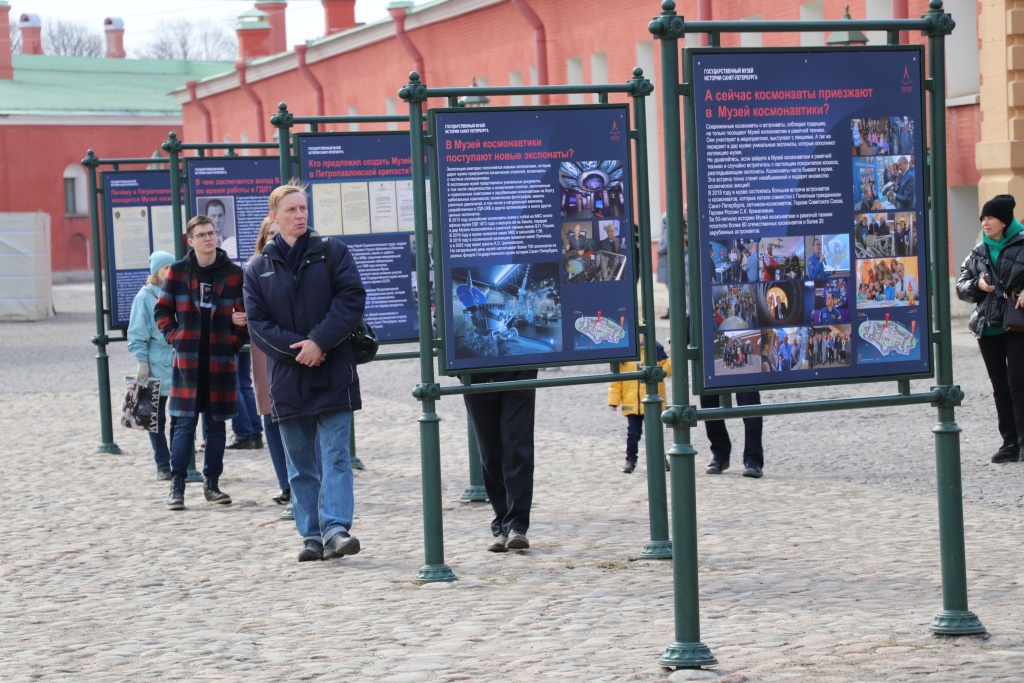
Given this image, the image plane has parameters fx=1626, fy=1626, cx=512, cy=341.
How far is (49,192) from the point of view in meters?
60.8

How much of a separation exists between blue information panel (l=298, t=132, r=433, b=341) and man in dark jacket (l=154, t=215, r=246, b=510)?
0.71 metres

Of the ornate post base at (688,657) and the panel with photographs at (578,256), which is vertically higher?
the panel with photographs at (578,256)

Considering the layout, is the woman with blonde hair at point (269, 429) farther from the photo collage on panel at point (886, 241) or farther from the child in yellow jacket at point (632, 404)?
the photo collage on panel at point (886, 241)

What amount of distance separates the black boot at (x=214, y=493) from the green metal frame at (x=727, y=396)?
17.3ft

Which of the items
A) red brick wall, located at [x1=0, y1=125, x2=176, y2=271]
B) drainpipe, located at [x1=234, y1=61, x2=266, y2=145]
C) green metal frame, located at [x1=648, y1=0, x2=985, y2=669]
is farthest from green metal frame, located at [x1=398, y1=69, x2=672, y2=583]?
red brick wall, located at [x1=0, y1=125, x2=176, y2=271]

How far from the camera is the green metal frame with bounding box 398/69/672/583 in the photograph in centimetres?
801

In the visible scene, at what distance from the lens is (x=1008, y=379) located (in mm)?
11328

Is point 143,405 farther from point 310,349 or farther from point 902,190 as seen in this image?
point 902,190

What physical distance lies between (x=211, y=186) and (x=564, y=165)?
5.23m

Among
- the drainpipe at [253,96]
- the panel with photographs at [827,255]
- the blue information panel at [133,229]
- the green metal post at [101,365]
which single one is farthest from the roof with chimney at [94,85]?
the panel with photographs at [827,255]

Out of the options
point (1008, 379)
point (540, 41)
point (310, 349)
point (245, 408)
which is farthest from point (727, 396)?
point (540, 41)

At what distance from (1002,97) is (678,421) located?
1531 cm

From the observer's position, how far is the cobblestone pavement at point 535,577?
6.13m

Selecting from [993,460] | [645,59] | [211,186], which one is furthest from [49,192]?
[993,460]
